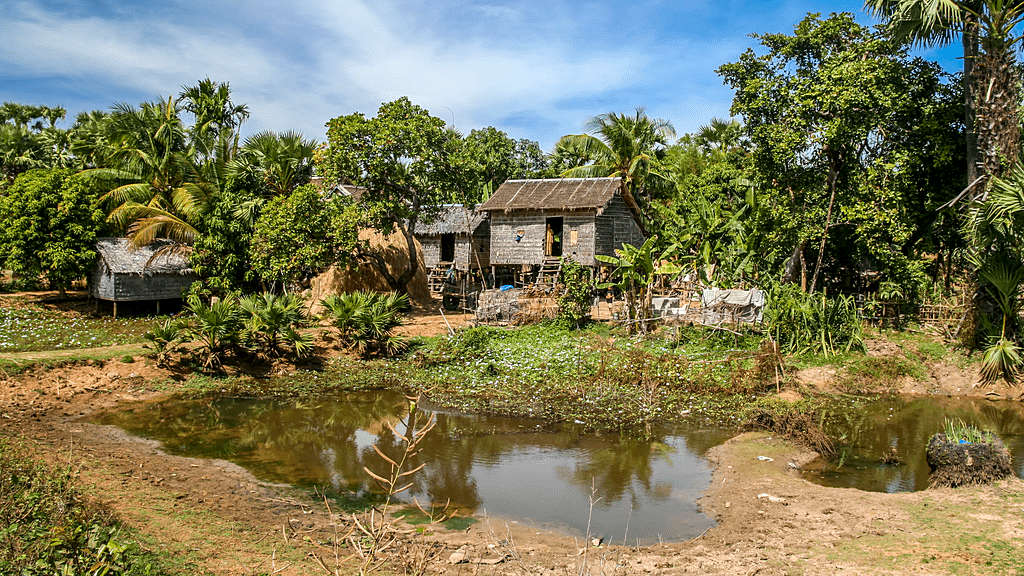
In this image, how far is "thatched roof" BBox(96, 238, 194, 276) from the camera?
63.1 feet

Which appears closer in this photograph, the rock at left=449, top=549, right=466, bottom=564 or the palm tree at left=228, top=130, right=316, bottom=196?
the rock at left=449, top=549, right=466, bottom=564

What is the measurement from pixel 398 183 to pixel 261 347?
8676mm

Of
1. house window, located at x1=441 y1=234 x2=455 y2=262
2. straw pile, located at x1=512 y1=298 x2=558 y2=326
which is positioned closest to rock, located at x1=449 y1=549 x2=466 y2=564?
straw pile, located at x1=512 y1=298 x2=558 y2=326

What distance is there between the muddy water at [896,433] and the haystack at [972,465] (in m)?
0.46

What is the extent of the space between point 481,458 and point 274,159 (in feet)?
52.1

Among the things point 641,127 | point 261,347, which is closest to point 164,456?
point 261,347

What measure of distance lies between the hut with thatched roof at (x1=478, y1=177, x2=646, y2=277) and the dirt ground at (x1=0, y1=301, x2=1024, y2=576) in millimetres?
13581

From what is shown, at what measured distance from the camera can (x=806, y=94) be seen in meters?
16.0

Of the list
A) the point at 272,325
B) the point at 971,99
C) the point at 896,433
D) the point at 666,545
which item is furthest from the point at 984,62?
the point at 272,325

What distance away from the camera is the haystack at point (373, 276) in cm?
2208

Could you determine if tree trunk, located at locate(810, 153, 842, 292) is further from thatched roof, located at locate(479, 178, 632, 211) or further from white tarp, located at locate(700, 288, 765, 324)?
thatched roof, located at locate(479, 178, 632, 211)

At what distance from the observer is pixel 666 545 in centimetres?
679

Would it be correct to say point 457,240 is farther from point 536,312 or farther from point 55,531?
point 55,531

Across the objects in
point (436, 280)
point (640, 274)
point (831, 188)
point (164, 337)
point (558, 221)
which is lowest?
point (164, 337)
